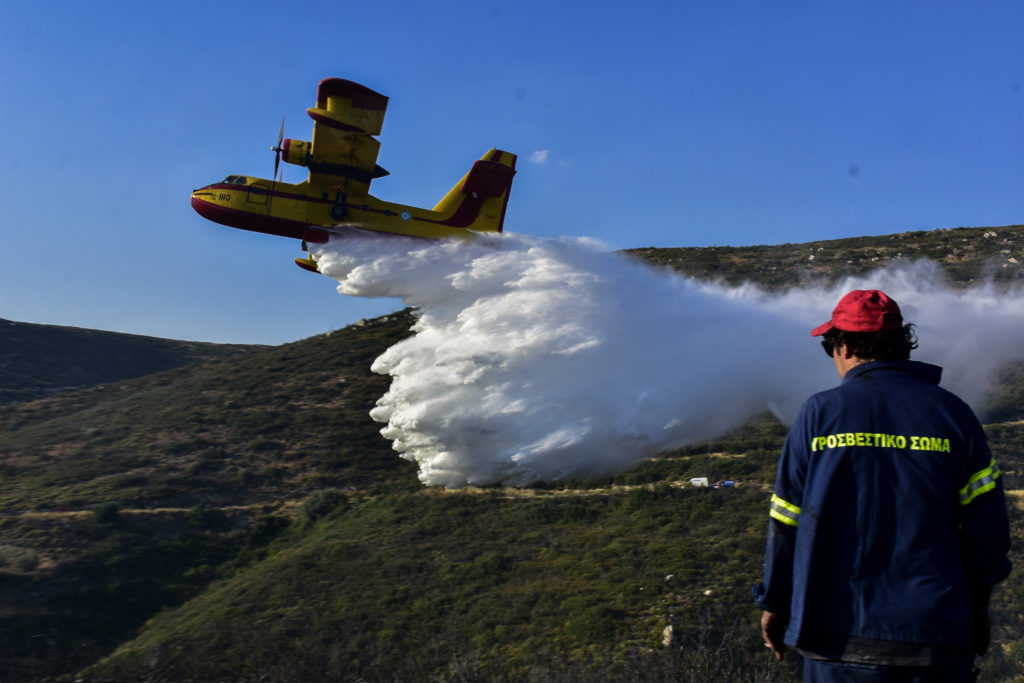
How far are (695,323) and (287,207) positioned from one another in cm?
1126

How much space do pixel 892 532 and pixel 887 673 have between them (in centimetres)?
55

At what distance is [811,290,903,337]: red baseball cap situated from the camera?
343 cm

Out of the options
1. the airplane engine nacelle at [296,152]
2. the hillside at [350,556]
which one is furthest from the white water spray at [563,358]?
the hillside at [350,556]

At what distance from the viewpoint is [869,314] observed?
345 centimetres

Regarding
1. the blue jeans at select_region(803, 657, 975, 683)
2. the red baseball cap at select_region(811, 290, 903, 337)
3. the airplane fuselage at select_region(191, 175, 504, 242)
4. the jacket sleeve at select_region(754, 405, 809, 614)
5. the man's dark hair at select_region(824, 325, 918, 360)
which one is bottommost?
the blue jeans at select_region(803, 657, 975, 683)

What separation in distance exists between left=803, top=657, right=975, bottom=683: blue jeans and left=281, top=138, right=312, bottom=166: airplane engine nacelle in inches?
786

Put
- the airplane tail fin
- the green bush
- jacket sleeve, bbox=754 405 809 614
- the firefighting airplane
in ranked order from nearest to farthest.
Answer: jacket sleeve, bbox=754 405 809 614, the firefighting airplane, the airplane tail fin, the green bush

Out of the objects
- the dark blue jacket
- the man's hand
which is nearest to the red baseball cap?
the dark blue jacket

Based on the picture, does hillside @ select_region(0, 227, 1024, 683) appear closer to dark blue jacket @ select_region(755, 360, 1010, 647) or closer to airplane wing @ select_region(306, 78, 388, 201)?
dark blue jacket @ select_region(755, 360, 1010, 647)

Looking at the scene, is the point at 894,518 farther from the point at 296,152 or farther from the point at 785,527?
the point at 296,152

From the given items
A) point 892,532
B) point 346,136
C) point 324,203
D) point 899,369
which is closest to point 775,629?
point 892,532

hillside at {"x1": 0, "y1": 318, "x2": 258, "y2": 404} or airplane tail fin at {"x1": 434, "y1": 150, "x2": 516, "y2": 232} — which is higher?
airplane tail fin at {"x1": 434, "y1": 150, "x2": 516, "y2": 232}

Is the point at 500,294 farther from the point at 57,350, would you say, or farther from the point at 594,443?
the point at 57,350

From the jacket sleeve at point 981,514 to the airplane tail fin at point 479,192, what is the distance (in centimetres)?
1963
